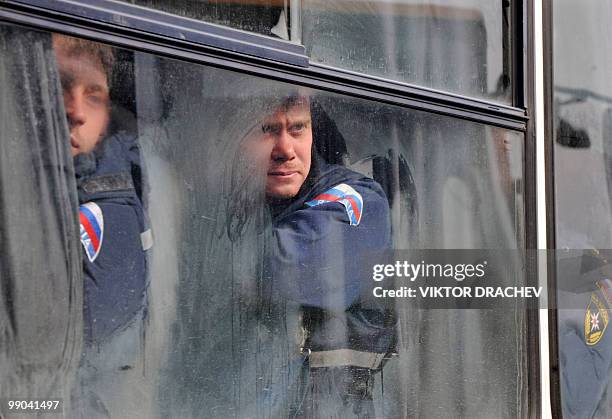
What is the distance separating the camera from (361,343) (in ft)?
7.16

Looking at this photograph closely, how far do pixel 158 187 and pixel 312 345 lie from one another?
19.3 inches

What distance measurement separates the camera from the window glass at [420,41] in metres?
2.15

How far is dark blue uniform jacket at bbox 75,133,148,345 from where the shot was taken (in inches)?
68.9

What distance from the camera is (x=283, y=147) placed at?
2.06 metres

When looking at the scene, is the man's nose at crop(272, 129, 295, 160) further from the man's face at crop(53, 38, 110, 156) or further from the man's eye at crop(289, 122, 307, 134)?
the man's face at crop(53, 38, 110, 156)

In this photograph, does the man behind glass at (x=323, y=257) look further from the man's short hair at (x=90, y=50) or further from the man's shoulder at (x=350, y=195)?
the man's short hair at (x=90, y=50)

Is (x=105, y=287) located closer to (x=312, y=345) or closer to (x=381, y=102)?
(x=312, y=345)

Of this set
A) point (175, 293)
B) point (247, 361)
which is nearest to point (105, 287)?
point (175, 293)

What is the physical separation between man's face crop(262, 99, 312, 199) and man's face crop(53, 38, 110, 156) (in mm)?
372

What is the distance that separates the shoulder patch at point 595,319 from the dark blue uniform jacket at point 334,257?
664 mm

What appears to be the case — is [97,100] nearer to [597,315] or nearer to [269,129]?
[269,129]

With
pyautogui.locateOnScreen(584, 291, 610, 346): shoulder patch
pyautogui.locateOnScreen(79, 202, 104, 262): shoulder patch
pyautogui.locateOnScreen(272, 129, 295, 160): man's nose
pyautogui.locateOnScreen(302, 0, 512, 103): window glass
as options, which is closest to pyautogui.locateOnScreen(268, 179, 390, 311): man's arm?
pyautogui.locateOnScreen(272, 129, 295, 160): man's nose

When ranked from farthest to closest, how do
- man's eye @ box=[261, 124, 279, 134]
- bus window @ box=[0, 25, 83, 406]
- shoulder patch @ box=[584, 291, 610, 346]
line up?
shoulder patch @ box=[584, 291, 610, 346], man's eye @ box=[261, 124, 279, 134], bus window @ box=[0, 25, 83, 406]

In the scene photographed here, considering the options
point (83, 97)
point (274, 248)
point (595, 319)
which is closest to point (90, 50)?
point (83, 97)
